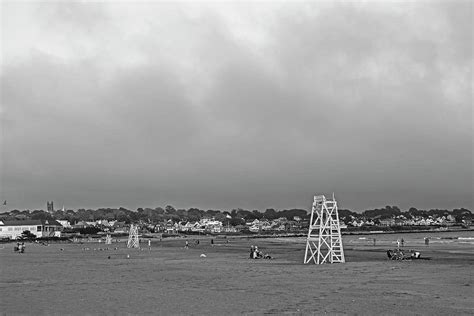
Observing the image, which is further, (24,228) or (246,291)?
(24,228)

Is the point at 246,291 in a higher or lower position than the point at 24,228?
lower

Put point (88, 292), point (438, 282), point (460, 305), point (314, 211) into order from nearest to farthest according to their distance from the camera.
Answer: point (460, 305), point (88, 292), point (438, 282), point (314, 211)

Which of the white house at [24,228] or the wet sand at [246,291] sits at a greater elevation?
the white house at [24,228]

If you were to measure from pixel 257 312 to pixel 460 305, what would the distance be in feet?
24.6

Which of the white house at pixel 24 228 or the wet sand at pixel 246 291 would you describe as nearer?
the wet sand at pixel 246 291

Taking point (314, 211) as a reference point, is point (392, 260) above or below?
below

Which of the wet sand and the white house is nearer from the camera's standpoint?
the wet sand

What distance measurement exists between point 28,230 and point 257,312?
146418 mm

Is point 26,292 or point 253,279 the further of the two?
point 253,279

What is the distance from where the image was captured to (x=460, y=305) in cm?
2097

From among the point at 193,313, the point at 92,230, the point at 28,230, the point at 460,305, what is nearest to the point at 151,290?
the point at 193,313

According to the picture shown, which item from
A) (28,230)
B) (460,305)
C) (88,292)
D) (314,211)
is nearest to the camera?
(460,305)

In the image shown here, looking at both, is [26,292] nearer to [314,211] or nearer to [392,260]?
[314,211]

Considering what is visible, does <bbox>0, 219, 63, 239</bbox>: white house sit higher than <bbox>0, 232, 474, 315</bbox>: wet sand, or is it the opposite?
<bbox>0, 219, 63, 239</bbox>: white house
